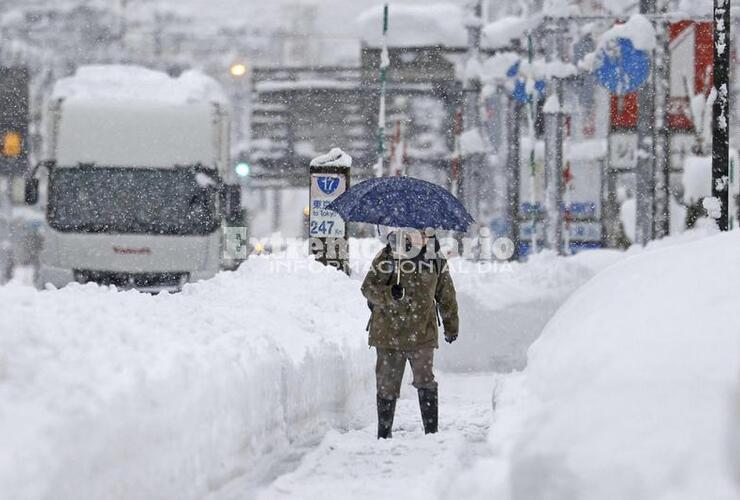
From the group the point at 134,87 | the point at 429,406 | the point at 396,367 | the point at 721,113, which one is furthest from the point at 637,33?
the point at 396,367

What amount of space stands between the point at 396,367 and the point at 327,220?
27.7 ft

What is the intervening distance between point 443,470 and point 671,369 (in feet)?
12.4

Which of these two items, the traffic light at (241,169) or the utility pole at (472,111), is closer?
the traffic light at (241,169)

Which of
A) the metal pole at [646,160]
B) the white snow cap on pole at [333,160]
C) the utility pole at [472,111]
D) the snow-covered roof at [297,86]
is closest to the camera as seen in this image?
the white snow cap on pole at [333,160]

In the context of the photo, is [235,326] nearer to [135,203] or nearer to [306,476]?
[306,476]

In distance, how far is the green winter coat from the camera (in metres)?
9.74

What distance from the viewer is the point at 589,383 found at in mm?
5020

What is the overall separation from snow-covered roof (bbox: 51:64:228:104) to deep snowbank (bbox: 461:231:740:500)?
14998 mm

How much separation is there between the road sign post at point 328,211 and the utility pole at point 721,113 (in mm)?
5113

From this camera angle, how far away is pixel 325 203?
18109 mm

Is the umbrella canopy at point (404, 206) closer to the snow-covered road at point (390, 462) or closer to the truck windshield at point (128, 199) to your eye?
the snow-covered road at point (390, 462)

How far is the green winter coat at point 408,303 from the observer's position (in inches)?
384

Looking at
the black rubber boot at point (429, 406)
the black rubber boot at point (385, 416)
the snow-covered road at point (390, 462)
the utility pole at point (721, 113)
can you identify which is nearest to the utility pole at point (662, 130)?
the utility pole at point (721, 113)

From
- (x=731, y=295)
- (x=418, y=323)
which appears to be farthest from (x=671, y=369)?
(x=418, y=323)
